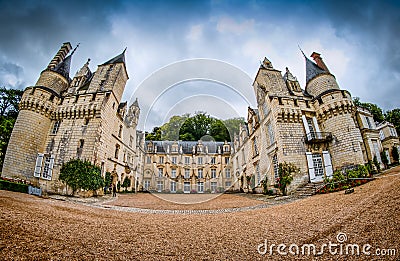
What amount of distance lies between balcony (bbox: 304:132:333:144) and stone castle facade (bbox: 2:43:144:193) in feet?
53.6

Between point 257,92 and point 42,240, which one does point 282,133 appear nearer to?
point 257,92

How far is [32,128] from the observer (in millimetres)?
14359

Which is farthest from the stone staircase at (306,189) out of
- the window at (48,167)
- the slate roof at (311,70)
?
the window at (48,167)

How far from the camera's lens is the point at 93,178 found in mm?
12508

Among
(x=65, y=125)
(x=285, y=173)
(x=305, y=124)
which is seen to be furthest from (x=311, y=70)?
(x=65, y=125)

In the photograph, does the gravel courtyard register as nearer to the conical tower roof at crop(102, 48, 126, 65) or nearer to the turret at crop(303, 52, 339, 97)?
the turret at crop(303, 52, 339, 97)

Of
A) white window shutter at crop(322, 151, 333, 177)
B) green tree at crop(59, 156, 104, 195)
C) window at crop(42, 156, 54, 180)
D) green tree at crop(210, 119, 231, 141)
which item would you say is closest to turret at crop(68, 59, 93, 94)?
window at crop(42, 156, 54, 180)

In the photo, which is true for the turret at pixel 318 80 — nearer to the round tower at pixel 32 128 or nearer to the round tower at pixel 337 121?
the round tower at pixel 337 121

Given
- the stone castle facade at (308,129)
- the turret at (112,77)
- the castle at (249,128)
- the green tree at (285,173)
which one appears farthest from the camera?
the turret at (112,77)

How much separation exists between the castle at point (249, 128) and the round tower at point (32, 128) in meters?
0.06

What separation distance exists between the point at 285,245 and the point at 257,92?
1440 cm

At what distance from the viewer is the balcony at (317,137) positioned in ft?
42.4

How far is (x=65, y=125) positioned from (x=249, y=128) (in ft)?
57.7

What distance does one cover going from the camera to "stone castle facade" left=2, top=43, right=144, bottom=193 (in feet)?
43.8
